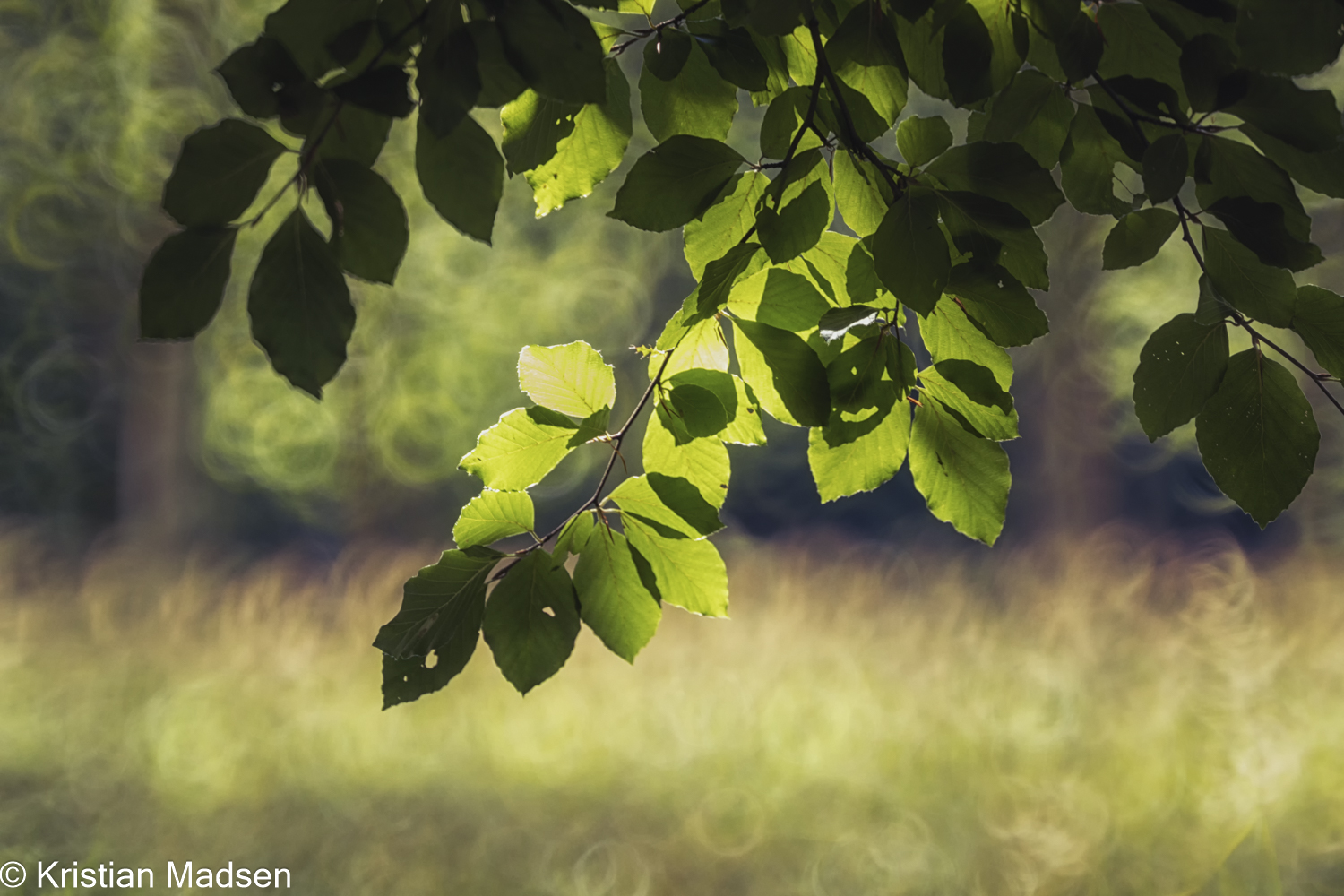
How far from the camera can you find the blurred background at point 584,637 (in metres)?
2.03

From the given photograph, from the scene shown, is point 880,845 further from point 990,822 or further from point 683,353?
point 683,353

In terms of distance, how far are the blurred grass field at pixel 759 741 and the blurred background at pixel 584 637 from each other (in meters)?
0.01

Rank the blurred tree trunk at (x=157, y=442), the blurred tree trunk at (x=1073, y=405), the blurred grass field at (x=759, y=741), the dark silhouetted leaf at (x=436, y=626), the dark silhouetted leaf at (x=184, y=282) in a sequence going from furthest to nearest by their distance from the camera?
1. the blurred tree trunk at (x=157, y=442)
2. the blurred tree trunk at (x=1073, y=405)
3. the blurred grass field at (x=759, y=741)
4. the dark silhouetted leaf at (x=436, y=626)
5. the dark silhouetted leaf at (x=184, y=282)

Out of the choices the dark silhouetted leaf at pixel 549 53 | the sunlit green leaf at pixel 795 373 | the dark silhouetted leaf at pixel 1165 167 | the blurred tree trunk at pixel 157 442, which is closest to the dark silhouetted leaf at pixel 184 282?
the dark silhouetted leaf at pixel 549 53

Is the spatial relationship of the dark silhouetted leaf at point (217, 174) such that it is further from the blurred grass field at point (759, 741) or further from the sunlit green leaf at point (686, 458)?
the blurred grass field at point (759, 741)

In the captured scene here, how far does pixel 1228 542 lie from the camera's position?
3.12m

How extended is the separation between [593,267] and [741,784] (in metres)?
2.15

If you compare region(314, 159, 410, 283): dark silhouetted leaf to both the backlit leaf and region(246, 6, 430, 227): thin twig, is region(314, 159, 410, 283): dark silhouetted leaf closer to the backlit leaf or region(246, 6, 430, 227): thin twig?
region(246, 6, 430, 227): thin twig

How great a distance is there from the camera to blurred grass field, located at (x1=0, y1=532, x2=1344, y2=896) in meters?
1.97

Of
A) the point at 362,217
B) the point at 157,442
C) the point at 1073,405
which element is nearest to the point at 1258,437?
the point at 362,217

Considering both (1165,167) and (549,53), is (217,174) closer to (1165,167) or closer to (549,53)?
(549,53)

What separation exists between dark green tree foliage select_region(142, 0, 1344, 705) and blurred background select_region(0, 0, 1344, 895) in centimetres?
69

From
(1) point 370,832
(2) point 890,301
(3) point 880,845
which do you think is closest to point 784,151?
(2) point 890,301

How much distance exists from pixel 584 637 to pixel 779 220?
2.48 m
